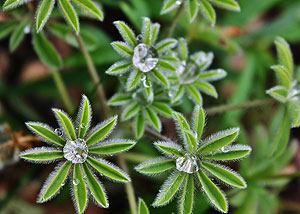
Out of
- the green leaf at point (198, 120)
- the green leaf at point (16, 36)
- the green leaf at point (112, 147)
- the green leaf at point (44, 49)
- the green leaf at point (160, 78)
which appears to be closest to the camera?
the green leaf at point (112, 147)

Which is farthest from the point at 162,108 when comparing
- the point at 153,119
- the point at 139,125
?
the point at 139,125

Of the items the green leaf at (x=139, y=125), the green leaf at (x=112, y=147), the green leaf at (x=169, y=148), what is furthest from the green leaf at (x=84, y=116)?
the green leaf at (x=139, y=125)

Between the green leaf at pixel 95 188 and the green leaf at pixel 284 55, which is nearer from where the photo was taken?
the green leaf at pixel 95 188

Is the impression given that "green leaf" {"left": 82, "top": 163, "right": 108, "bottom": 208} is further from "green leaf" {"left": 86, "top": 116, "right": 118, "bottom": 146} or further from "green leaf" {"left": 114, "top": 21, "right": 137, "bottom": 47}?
"green leaf" {"left": 114, "top": 21, "right": 137, "bottom": 47}

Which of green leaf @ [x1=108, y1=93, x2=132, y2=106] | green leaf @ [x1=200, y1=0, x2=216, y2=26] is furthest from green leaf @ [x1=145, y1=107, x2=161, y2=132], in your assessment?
green leaf @ [x1=200, y1=0, x2=216, y2=26]

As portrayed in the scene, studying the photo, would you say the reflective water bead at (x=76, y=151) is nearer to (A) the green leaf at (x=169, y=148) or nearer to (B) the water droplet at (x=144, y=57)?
(A) the green leaf at (x=169, y=148)

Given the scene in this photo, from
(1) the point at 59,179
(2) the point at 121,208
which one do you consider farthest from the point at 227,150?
(2) the point at 121,208
